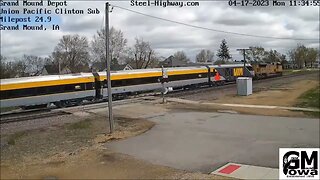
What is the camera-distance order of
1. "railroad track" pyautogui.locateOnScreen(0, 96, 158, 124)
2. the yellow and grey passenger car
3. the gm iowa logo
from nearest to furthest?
1. the gm iowa logo
2. "railroad track" pyautogui.locateOnScreen(0, 96, 158, 124)
3. the yellow and grey passenger car

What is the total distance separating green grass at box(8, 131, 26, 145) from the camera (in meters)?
14.7

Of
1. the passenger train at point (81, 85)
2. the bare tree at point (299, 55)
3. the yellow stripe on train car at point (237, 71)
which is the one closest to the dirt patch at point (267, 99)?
the passenger train at point (81, 85)

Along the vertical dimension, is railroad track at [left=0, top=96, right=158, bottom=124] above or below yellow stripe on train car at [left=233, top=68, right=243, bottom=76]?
below

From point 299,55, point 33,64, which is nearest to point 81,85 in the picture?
point 33,64

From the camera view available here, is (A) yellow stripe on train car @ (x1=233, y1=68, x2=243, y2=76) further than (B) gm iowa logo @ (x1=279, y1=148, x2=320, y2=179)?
Yes

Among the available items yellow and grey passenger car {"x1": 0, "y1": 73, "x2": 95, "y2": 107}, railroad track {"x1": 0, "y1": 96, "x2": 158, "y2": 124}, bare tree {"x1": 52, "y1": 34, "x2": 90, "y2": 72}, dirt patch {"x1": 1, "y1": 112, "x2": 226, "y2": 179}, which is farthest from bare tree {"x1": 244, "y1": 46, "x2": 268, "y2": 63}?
dirt patch {"x1": 1, "y1": 112, "x2": 226, "y2": 179}

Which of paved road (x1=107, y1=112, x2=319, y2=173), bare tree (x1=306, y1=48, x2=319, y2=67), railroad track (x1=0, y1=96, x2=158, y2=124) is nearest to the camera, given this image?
paved road (x1=107, y1=112, x2=319, y2=173)

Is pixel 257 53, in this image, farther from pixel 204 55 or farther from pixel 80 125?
pixel 80 125

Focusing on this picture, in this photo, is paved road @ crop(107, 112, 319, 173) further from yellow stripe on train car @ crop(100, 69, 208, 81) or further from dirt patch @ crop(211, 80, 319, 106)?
yellow stripe on train car @ crop(100, 69, 208, 81)

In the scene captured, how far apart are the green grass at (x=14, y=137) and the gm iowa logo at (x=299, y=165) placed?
11090 millimetres

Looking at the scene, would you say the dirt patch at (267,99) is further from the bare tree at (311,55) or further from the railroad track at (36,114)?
the bare tree at (311,55)

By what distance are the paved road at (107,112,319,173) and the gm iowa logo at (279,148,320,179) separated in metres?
1.65

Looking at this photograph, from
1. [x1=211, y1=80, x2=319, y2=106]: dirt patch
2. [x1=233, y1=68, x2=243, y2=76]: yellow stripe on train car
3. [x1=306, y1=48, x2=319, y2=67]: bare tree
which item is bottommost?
[x1=211, y1=80, x2=319, y2=106]: dirt patch

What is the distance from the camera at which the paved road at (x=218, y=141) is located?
36.8ft
